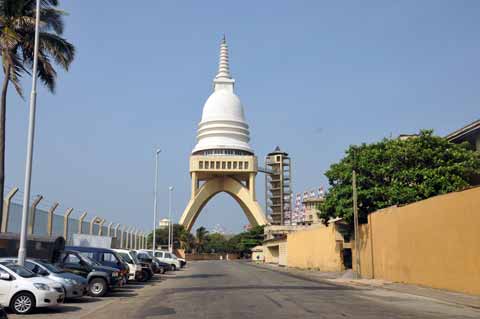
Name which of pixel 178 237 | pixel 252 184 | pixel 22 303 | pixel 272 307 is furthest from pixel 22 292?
pixel 252 184

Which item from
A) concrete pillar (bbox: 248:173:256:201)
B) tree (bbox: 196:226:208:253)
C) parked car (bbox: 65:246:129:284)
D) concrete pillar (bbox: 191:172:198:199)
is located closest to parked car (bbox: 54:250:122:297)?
parked car (bbox: 65:246:129:284)

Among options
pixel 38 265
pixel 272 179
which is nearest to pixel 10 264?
pixel 38 265

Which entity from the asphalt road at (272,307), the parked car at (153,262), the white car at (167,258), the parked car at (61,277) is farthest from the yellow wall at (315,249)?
the parked car at (61,277)

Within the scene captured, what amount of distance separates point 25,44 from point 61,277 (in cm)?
1040

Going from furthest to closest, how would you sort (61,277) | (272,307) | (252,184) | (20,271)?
(252,184), (61,277), (272,307), (20,271)

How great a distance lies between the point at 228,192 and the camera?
112 metres

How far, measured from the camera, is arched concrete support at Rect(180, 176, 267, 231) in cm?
10569

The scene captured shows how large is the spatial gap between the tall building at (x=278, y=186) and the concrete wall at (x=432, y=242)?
84.7 metres

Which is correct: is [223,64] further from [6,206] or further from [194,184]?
[6,206]

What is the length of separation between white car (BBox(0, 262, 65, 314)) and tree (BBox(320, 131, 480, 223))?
21.3 m

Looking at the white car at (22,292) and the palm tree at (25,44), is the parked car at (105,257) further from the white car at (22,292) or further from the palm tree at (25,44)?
the white car at (22,292)

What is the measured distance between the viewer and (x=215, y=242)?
12794 cm

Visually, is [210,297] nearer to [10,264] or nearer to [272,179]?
[10,264]

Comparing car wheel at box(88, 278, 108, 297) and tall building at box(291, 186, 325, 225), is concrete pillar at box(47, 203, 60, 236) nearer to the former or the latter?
car wheel at box(88, 278, 108, 297)
